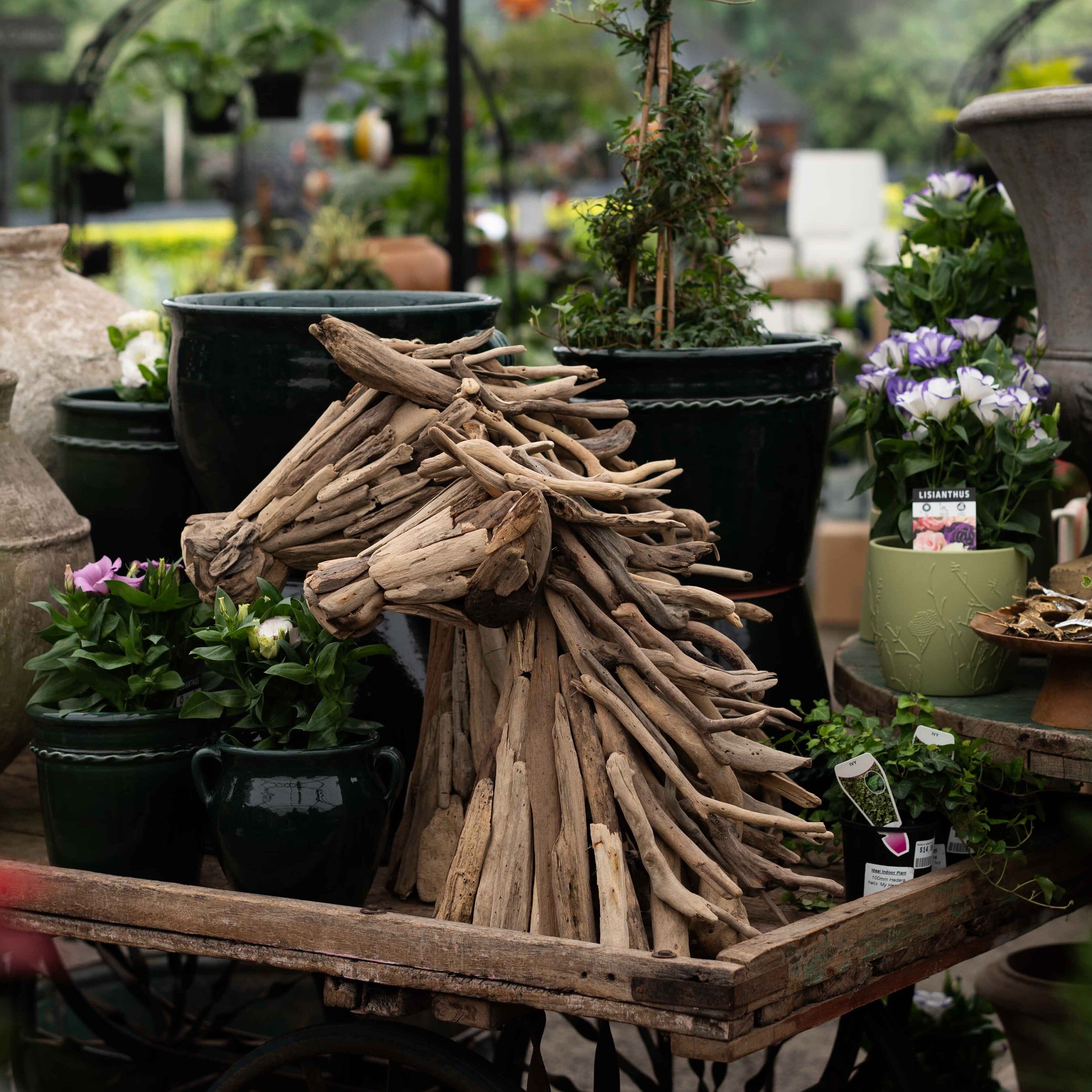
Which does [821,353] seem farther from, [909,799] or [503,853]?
[503,853]

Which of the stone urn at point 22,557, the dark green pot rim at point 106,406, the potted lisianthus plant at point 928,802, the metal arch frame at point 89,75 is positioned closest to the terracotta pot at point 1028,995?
the potted lisianthus plant at point 928,802

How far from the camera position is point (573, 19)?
74.8 inches

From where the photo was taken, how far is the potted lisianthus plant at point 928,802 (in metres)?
1.70

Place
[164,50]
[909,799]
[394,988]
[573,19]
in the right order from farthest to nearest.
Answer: [164,50] → [573,19] → [909,799] → [394,988]

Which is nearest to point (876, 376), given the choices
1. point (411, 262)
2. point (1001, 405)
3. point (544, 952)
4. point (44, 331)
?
point (1001, 405)

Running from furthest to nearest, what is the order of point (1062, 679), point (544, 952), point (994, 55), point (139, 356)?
point (994, 55) < point (139, 356) < point (1062, 679) < point (544, 952)

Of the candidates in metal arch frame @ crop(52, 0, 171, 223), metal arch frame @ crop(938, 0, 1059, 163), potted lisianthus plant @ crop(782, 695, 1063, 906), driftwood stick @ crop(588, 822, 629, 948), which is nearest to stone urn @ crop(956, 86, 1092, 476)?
potted lisianthus plant @ crop(782, 695, 1063, 906)

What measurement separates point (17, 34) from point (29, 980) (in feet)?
17.2

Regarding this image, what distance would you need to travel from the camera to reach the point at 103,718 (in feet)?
5.53

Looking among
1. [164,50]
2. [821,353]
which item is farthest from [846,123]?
[821,353]

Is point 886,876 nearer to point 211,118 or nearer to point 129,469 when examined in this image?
point 129,469

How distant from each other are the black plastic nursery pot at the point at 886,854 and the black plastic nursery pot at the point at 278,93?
5593 mm

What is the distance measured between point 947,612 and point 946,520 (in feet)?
0.42

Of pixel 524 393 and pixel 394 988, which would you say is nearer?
pixel 394 988
